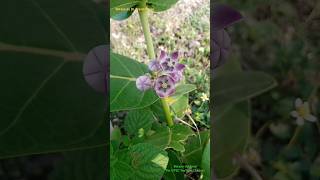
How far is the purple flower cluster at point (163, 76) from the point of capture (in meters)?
2.19

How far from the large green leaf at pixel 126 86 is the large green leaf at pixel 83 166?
0.23 meters

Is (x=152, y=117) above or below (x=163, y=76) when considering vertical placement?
below

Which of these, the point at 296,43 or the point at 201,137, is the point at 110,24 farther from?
the point at 296,43

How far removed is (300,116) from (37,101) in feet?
3.91

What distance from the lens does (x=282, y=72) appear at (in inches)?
89.0

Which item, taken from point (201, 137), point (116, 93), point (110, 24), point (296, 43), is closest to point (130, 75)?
point (116, 93)

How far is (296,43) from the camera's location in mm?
2250

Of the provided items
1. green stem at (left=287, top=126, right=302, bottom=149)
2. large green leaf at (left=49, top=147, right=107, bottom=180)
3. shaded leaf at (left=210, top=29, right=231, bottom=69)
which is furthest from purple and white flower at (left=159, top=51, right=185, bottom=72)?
green stem at (left=287, top=126, right=302, bottom=149)

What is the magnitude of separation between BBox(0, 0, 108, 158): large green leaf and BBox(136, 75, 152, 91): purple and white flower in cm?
18

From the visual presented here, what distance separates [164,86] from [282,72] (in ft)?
1.77

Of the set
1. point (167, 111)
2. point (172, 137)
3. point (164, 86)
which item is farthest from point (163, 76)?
point (172, 137)

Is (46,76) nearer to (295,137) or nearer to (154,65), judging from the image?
(154,65)

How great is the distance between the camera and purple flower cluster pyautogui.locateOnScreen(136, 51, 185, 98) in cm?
219

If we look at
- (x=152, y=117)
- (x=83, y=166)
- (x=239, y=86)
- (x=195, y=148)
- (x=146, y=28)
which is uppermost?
(x=146, y=28)
